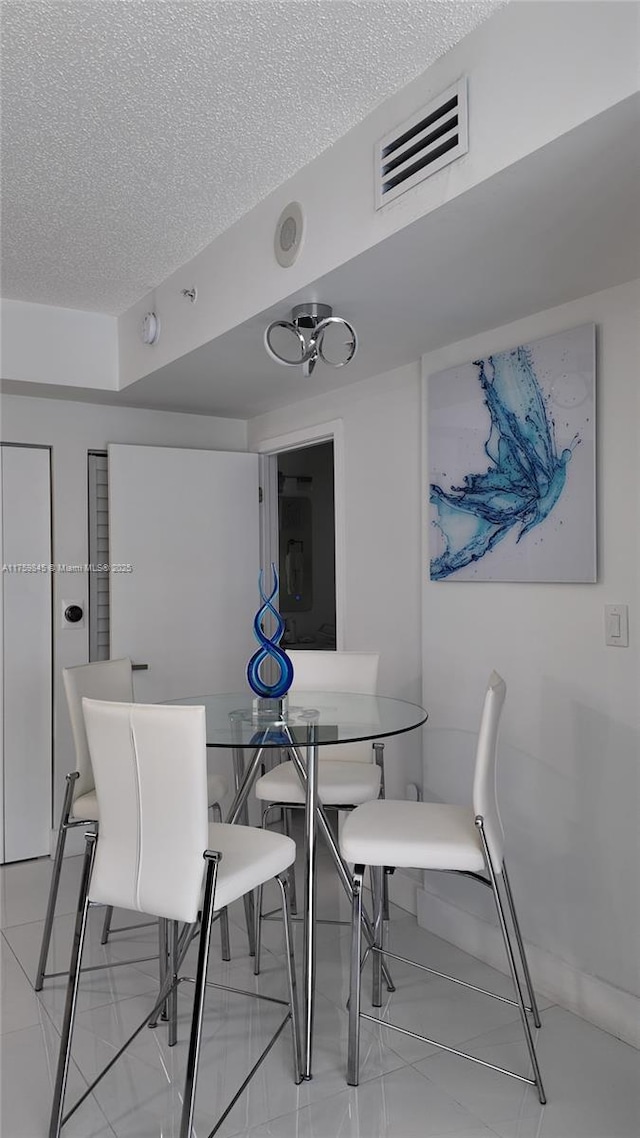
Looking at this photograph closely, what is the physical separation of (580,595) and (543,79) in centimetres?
144

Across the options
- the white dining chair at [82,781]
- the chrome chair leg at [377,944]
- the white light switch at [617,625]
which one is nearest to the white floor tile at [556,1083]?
the chrome chair leg at [377,944]

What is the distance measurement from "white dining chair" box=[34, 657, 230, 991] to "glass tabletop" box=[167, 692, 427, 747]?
1.23 feet

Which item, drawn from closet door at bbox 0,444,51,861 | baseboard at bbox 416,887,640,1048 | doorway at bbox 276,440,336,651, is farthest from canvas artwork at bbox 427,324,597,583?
doorway at bbox 276,440,336,651

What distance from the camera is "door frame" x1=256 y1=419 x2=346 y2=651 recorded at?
385 centimetres

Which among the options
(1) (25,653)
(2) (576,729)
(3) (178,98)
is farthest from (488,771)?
(1) (25,653)

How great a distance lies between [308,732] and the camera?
7.90 feet

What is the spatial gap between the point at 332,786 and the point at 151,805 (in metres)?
0.95

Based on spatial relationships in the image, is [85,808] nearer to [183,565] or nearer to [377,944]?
[377,944]

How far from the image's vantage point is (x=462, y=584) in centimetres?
304

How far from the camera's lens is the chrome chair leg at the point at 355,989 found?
82.7 inches

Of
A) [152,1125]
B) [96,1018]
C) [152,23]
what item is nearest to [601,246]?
[152,23]

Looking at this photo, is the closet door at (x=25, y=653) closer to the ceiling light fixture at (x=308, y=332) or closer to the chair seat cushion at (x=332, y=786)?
the chair seat cushion at (x=332, y=786)

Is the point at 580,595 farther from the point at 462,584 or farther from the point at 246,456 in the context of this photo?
the point at 246,456

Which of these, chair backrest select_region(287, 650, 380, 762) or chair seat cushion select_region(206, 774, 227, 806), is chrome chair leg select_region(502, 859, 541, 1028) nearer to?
chair backrest select_region(287, 650, 380, 762)
